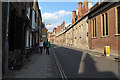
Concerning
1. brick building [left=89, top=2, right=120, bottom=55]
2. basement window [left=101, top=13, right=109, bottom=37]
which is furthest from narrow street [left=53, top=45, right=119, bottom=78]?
basement window [left=101, top=13, right=109, bottom=37]

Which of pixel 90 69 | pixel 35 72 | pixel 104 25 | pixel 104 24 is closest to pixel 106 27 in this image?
pixel 104 25

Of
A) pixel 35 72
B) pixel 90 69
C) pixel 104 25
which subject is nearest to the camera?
pixel 35 72

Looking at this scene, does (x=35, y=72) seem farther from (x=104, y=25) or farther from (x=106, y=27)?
(x=104, y=25)

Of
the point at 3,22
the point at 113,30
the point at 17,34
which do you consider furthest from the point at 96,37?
the point at 3,22

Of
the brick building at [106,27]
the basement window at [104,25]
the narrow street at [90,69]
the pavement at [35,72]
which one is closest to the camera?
the pavement at [35,72]

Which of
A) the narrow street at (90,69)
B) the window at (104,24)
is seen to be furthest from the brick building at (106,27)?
the narrow street at (90,69)

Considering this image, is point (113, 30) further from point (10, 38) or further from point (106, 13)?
point (10, 38)

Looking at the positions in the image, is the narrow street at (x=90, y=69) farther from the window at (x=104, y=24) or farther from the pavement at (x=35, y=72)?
the window at (x=104, y=24)

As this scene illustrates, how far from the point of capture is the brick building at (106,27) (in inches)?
575

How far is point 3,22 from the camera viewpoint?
5539mm

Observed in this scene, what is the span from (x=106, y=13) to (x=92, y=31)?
19.1 ft

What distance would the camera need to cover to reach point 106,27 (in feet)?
57.7

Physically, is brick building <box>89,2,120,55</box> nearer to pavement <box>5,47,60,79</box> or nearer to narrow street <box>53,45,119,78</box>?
narrow street <box>53,45,119,78</box>

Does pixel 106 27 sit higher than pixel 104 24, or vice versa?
pixel 104 24
